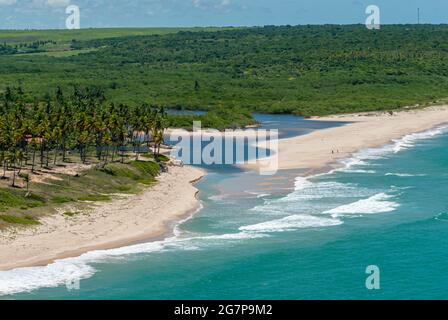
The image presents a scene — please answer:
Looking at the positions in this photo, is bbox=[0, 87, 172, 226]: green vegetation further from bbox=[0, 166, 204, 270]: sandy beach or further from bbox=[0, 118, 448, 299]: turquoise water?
bbox=[0, 118, 448, 299]: turquoise water

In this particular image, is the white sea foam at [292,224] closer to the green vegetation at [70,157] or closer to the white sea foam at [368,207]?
the white sea foam at [368,207]

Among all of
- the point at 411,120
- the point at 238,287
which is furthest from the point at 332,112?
the point at 238,287

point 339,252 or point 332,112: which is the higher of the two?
point 332,112

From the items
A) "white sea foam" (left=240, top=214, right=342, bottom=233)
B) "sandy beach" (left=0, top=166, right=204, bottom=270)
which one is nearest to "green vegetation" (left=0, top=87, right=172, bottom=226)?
"sandy beach" (left=0, top=166, right=204, bottom=270)

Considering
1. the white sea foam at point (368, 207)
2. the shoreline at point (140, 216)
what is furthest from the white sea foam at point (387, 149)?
the white sea foam at point (368, 207)

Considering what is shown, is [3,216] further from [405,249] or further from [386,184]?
[386,184]
